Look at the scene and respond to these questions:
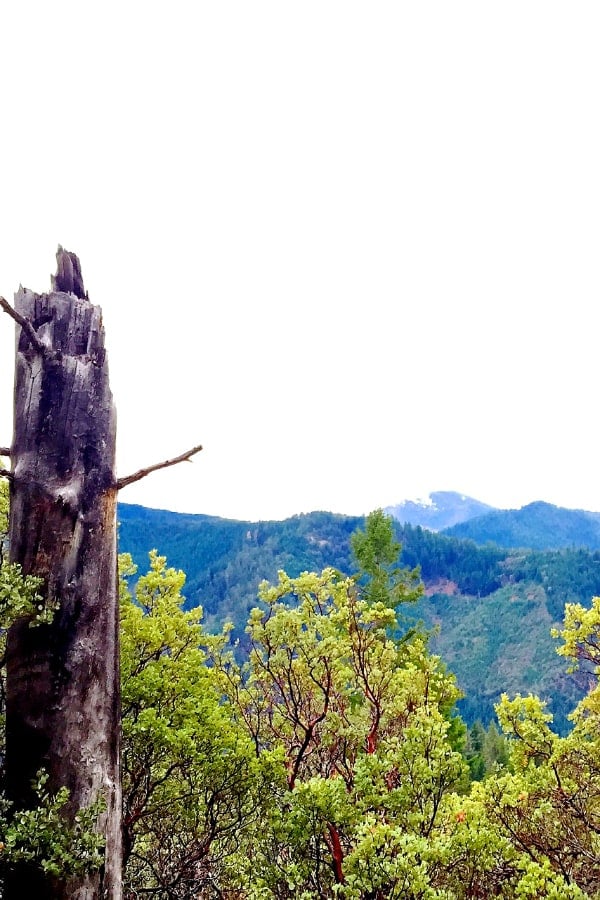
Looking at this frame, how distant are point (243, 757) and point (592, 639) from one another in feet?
13.4

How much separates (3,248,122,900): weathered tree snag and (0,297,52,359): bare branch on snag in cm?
1

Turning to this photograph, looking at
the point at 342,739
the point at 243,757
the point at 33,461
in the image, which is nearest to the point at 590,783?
the point at 342,739

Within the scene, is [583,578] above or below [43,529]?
below

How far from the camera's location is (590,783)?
664 cm

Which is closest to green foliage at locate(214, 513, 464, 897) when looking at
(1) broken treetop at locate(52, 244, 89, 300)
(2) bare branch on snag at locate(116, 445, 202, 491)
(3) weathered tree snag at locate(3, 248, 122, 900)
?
(3) weathered tree snag at locate(3, 248, 122, 900)

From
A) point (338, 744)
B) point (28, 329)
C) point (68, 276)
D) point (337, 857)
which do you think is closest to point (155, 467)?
point (28, 329)

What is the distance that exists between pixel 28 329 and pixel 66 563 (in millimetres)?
1647

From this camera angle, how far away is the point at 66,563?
171 inches

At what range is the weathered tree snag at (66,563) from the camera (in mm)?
4043

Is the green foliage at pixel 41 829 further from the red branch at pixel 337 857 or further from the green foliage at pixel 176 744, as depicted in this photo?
the red branch at pixel 337 857

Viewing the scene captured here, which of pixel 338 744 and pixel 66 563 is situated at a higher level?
pixel 66 563

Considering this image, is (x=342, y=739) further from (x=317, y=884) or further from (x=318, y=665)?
(x=317, y=884)

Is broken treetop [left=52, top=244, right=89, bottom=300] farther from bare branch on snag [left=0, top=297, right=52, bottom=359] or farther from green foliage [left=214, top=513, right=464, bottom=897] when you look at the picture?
green foliage [left=214, top=513, right=464, bottom=897]

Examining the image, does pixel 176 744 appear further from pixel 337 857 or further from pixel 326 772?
pixel 326 772
